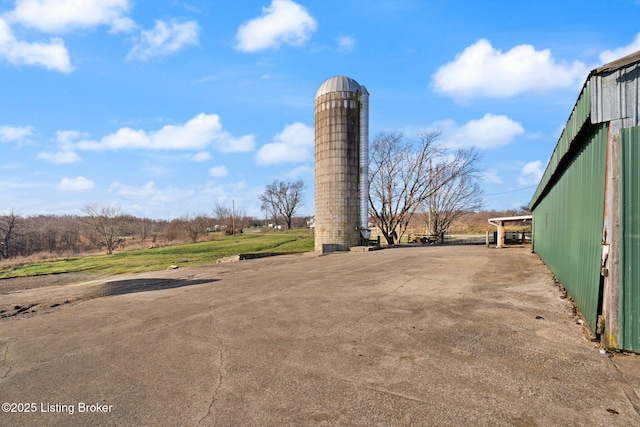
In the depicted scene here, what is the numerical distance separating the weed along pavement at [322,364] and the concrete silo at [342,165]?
15188mm

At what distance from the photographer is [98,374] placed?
13.3ft

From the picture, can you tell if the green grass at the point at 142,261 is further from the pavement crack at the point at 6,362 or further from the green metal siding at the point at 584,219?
the green metal siding at the point at 584,219

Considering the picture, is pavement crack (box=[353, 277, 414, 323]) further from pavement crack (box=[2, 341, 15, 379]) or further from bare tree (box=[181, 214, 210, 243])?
bare tree (box=[181, 214, 210, 243])

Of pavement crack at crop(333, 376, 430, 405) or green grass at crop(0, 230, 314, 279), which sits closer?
pavement crack at crop(333, 376, 430, 405)

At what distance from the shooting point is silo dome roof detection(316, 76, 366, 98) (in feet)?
76.4

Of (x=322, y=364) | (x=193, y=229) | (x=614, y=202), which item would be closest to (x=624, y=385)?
(x=614, y=202)

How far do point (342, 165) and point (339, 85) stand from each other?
17.4 ft

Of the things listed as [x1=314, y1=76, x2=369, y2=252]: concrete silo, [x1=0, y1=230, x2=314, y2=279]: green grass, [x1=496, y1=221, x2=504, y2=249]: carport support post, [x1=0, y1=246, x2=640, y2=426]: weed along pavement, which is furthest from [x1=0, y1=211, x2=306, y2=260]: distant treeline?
[x1=0, y1=246, x2=640, y2=426]: weed along pavement

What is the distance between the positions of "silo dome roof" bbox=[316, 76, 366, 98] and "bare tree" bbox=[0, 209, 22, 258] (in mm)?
45761

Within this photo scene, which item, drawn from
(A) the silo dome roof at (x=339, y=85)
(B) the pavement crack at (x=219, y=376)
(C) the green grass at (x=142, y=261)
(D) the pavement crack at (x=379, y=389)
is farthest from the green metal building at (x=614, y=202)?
Result: (A) the silo dome roof at (x=339, y=85)

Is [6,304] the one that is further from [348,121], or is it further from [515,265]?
[348,121]

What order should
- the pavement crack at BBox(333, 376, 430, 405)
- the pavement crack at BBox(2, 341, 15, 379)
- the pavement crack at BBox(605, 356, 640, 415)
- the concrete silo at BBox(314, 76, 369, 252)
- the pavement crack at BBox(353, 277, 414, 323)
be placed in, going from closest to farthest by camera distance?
the pavement crack at BBox(605, 356, 640, 415), the pavement crack at BBox(333, 376, 430, 405), the pavement crack at BBox(2, 341, 15, 379), the pavement crack at BBox(353, 277, 414, 323), the concrete silo at BBox(314, 76, 369, 252)

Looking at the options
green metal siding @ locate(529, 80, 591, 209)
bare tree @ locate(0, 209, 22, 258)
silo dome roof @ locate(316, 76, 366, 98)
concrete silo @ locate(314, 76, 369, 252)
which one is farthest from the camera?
bare tree @ locate(0, 209, 22, 258)

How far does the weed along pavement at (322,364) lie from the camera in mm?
3027
